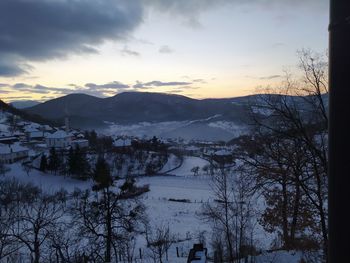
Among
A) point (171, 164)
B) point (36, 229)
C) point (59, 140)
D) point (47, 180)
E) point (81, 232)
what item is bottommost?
point (171, 164)

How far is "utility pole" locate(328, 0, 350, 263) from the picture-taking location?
1523mm

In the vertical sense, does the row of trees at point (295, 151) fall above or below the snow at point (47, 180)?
above

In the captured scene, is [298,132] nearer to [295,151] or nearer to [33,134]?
[295,151]

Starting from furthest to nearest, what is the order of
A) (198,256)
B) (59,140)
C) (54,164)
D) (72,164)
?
(59,140)
(54,164)
(72,164)
(198,256)

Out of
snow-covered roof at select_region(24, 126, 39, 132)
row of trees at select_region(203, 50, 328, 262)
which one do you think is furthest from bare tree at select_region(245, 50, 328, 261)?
snow-covered roof at select_region(24, 126, 39, 132)

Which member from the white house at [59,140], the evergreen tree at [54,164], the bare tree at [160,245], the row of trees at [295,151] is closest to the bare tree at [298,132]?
the row of trees at [295,151]

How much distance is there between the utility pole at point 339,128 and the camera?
152 centimetres

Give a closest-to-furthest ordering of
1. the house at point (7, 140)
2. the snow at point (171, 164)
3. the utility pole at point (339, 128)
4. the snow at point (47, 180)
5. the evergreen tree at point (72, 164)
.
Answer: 1. the utility pole at point (339, 128)
2. the snow at point (47, 180)
3. the evergreen tree at point (72, 164)
4. the snow at point (171, 164)
5. the house at point (7, 140)

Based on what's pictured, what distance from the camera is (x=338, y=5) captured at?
5.09ft

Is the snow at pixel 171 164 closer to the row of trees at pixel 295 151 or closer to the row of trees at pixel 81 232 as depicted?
the row of trees at pixel 81 232

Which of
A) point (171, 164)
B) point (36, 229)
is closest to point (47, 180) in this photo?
point (171, 164)

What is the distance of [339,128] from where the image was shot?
154 centimetres

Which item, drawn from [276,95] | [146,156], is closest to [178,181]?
[146,156]

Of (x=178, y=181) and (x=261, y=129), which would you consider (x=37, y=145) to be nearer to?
(x=178, y=181)
